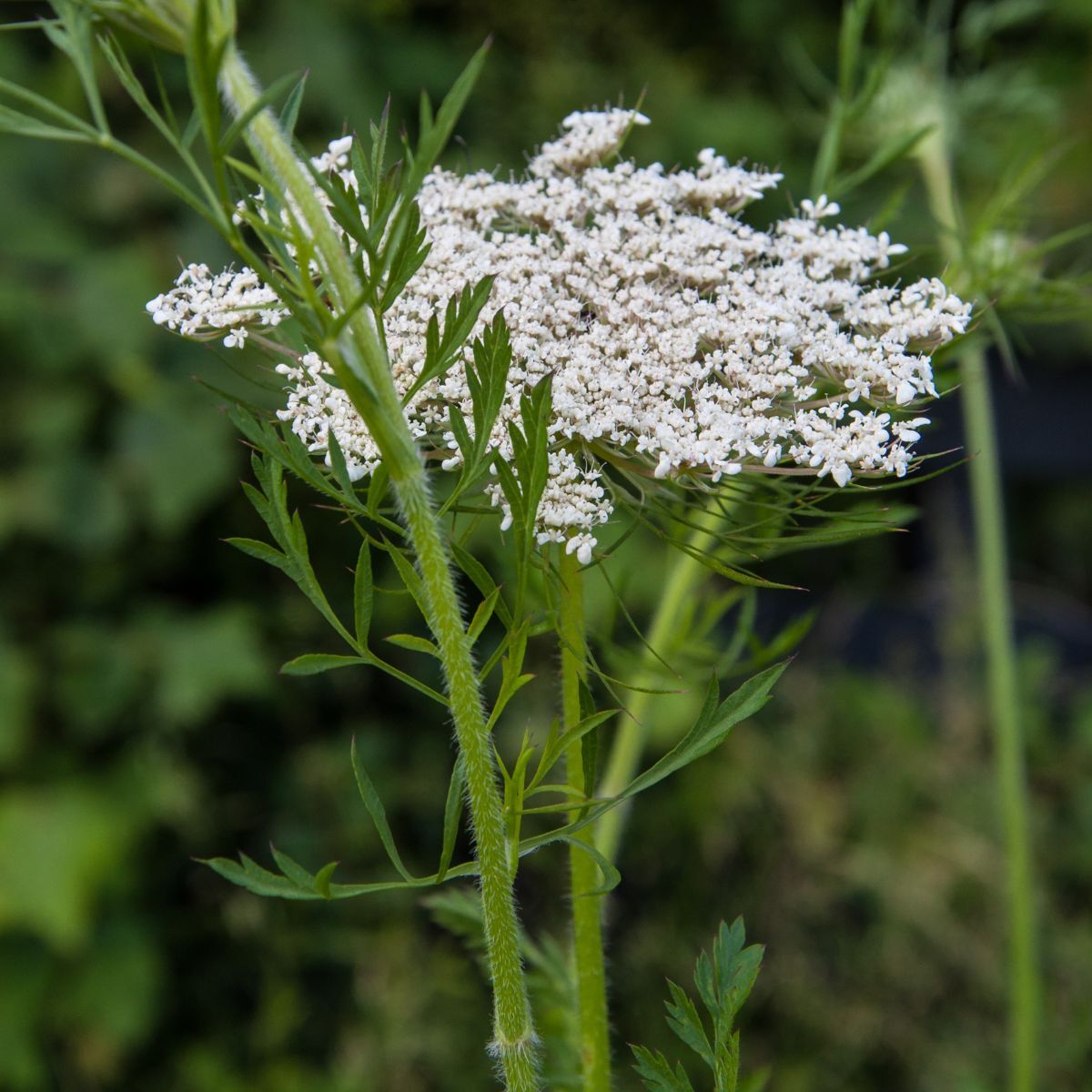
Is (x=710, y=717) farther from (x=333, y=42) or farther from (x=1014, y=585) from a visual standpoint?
(x=1014, y=585)

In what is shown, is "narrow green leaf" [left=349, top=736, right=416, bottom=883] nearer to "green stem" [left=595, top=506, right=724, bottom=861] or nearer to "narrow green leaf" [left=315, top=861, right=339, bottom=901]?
"narrow green leaf" [left=315, top=861, right=339, bottom=901]

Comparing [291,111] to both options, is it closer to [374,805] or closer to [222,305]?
[222,305]

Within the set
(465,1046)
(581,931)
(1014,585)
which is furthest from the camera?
(1014,585)

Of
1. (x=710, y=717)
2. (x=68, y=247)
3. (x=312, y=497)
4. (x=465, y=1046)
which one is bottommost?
(x=465, y=1046)

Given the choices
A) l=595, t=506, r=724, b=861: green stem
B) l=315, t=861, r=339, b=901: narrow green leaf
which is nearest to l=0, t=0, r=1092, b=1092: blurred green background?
l=595, t=506, r=724, b=861: green stem

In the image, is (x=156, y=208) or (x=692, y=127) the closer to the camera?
(x=156, y=208)

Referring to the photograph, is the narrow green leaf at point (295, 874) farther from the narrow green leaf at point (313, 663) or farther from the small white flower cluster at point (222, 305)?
the small white flower cluster at point (222, 305)

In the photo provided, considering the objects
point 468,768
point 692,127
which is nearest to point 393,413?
point 468,768
